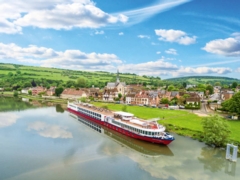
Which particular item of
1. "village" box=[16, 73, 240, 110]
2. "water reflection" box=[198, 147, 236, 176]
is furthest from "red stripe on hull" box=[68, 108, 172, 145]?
"village" box=[16, 73, 240, 110]

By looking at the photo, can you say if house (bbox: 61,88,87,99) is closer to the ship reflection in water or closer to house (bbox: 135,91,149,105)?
house (bbox: 135,91,149,105)

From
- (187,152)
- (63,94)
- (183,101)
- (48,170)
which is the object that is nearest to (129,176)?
(48,170)

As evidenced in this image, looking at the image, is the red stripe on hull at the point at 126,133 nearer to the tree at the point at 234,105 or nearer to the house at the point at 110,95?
the tree at the point at 234,105

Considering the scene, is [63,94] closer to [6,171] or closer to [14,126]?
[14,126]

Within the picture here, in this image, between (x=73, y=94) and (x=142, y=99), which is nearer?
(x=142, y=99)

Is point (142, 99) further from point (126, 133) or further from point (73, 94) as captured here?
point (126, 133)

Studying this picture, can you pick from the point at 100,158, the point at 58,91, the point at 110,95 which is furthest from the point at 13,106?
the point at 100,158
